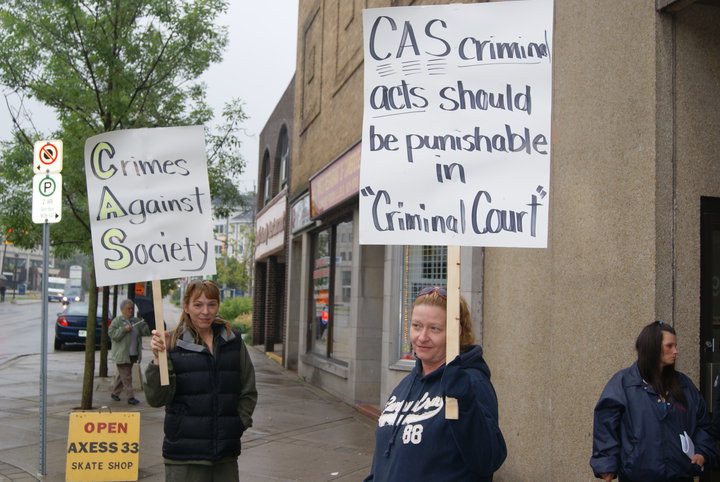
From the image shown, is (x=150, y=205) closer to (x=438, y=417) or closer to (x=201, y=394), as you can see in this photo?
(x=201, y=394)

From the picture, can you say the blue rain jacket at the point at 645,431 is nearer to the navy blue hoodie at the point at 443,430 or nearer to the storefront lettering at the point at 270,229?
the navy blue hoodie at the point at 443,430

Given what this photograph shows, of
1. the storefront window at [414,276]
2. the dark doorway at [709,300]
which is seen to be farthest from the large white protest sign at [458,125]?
the storefront window at [414,276]

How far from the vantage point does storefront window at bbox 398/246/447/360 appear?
33.1ft

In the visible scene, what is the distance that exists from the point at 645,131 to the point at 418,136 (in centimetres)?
274

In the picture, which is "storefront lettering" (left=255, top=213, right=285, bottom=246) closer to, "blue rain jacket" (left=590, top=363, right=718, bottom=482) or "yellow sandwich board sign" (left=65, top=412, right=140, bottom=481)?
"yellow sandwich board sign" (left=65, top=412, right=140, bottom=481)

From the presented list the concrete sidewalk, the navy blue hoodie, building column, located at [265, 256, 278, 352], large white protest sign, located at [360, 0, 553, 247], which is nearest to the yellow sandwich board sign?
the concrete sidewalk

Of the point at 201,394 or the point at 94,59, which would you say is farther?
the point at 94,59

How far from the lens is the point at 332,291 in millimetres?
14234

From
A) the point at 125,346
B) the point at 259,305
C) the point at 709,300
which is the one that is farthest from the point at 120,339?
the point at 259,305

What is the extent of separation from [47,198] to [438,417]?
6.06 metres

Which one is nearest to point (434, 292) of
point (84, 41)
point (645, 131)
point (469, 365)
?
point (469, 365)

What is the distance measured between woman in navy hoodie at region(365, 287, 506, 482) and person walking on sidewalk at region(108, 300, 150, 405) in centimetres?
968

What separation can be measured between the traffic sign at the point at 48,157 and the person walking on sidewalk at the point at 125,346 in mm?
4811

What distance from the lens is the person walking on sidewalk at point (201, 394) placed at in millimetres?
4367
